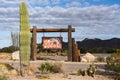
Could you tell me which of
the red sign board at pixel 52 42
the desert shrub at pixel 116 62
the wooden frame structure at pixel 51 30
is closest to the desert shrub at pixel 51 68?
the desert shrub at pixel 116 62

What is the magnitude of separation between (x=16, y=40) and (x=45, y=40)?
63.4ft

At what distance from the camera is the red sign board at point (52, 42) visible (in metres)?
34.5

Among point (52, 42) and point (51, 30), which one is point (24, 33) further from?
point (52, 42)

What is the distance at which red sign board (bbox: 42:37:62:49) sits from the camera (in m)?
34.5

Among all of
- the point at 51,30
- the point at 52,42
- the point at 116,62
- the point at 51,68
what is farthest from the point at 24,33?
the point at 52,42

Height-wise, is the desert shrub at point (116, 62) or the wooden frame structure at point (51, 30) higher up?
the wooden frame structure at point (51, 30)

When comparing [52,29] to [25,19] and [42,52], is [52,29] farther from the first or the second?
[25,19]

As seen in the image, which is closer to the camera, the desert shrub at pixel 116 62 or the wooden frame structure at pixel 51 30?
the desert shrub at pixel 116 62

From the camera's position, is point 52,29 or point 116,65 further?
point 52,29

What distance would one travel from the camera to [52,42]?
3472cm

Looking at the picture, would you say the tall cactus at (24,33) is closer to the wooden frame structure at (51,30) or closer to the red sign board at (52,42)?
the wooden frame structure at (51,30)

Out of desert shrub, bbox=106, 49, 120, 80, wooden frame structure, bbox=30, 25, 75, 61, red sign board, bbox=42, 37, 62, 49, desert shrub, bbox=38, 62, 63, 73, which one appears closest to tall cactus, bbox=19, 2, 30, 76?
desert shrub, bbox=38, 62, 63, 73

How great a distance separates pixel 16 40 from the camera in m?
53.8

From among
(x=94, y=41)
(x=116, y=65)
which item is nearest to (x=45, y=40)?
(x=116, y=65)
